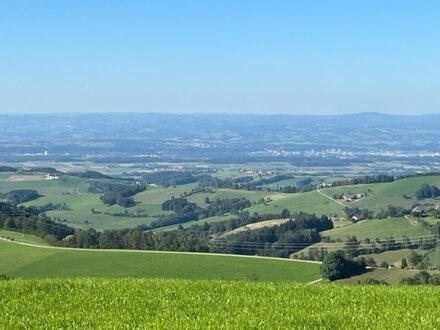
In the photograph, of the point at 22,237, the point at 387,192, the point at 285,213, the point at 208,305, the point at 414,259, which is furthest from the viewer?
the point at 387,192

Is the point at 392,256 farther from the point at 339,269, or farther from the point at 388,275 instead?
the point at 339,269

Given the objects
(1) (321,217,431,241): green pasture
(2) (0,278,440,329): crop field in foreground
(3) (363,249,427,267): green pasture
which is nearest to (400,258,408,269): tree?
(3) (363,249,427,267): green pasture

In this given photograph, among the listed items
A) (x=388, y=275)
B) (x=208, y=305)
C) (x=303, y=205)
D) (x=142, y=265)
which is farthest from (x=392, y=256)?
(x=208, y=305)

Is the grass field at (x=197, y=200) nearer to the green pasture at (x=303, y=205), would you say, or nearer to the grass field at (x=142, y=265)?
the green pasture at (x=303, y=205)

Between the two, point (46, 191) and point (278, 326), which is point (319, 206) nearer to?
point (46, 191)

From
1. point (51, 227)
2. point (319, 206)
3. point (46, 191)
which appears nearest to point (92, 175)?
point (46, 191)

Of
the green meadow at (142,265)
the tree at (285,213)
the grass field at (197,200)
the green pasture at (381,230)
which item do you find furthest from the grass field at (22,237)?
the tree at (285,213)

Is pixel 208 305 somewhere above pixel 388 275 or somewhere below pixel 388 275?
above
